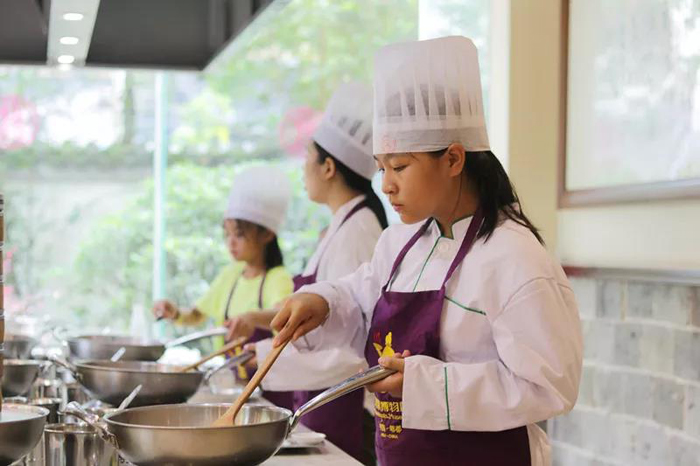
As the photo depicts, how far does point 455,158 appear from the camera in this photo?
1807 millimetres

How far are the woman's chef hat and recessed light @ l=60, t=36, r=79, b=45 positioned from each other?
0.91 metres

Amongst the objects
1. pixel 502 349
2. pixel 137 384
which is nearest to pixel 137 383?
pixel 137 384

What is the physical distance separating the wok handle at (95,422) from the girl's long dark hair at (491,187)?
689mm

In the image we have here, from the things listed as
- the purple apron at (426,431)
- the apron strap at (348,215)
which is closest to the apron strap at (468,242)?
the purple apron at (426,431)

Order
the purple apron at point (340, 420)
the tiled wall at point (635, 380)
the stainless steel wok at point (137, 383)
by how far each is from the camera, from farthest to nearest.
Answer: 1. the purple apron at point (340, 420)
2. the tiled wall at point (635, 380)
3. the stainless steel wok at point (137, 383)

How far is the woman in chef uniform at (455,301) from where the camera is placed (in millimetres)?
1627

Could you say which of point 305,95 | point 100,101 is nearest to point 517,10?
point 305,95

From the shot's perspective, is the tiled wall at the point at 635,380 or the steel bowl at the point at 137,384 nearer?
the steel bowl at the point at 137,384

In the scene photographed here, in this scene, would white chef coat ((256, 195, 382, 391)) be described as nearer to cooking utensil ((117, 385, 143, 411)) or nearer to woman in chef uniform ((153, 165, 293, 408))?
cooking utensil ((117, 385, 143, 411))

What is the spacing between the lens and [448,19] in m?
3.56

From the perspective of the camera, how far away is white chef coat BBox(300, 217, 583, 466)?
1.61 meters

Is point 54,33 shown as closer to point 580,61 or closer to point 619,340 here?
point 580,61

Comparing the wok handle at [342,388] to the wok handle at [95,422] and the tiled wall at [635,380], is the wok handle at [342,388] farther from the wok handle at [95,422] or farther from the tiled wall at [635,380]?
the tiled wall at [635,380]

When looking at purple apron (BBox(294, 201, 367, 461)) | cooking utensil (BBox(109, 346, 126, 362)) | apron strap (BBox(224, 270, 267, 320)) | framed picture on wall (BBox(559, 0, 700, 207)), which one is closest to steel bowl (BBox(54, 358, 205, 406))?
cooking utensil (BBox(109, 346, 126, 362))
